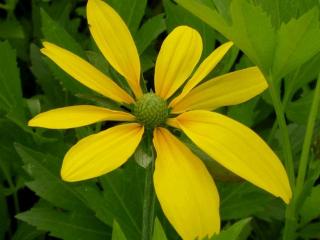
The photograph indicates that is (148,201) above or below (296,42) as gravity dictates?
below

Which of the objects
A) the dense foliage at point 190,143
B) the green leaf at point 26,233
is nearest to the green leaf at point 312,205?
the dense foliage at point 190,143

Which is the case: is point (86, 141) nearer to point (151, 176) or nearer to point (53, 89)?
point (151, 176)

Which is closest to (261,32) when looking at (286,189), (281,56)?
(281,56)

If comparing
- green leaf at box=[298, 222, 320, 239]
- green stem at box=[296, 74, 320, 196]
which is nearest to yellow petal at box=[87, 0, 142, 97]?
green stem at box=[296, 74, 320, 196]

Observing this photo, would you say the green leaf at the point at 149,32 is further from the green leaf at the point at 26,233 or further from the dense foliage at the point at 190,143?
the green leaf at the point at 26,233

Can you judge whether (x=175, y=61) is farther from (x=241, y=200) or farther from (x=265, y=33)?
(x=241, y=200)

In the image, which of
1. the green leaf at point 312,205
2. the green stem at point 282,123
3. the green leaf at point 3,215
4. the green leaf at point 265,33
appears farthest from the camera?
the green leaf at point 3,215

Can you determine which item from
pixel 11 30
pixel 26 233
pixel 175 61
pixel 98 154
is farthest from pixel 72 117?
pixel 11 30
